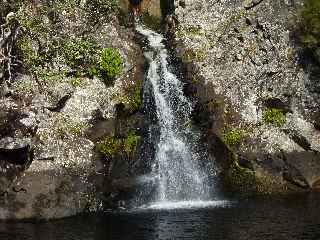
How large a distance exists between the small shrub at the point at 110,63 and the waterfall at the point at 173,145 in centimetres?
232

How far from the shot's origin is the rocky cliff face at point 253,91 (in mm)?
31891

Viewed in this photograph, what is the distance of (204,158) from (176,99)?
4.33 m

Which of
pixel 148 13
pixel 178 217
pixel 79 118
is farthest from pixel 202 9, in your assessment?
pixel 178 217

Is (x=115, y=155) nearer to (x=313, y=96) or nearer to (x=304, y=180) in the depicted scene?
(x=304, y=180)

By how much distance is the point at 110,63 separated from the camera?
3300 cm

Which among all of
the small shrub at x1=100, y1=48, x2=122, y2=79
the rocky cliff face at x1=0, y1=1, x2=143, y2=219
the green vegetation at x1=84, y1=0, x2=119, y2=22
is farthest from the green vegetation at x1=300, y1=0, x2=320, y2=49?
the green vegetation at x1=84, y1=0, x2=119, y2=22

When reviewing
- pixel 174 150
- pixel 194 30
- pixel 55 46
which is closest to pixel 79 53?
pixel 55 46

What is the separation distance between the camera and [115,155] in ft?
99.3

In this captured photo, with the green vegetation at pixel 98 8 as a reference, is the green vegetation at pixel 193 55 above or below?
below

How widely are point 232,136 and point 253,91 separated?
12.7 feet

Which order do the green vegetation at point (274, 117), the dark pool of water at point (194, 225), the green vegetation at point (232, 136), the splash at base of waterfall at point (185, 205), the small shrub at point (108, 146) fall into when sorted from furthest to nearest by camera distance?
the green vegetation at point (274, 117) < the green vegetation at point (232, 136) < the small shrub at point (108, 146) < the splash at base of waterfall at point (185, 205) < the dark pool of water at point (194, 225)

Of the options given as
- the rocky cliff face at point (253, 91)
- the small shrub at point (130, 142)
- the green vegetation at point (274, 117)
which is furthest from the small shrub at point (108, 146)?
the green vegetation at point (274, 117)

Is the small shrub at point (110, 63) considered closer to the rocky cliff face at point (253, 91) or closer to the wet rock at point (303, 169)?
the rocky cliff face at point (253, 91)

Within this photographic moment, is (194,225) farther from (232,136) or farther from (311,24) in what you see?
(311,24)
